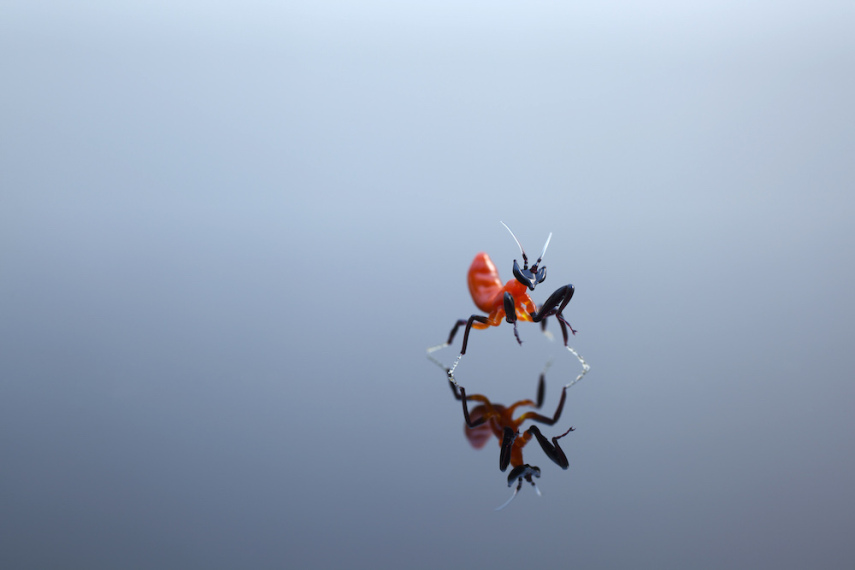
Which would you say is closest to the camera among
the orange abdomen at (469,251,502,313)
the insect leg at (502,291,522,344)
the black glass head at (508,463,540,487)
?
the black glass head at (508,463,540,487)

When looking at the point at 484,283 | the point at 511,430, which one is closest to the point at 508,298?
the point at 484,283

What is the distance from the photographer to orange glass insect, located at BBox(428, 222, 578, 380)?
53.8 inches

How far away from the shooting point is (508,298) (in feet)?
4.45

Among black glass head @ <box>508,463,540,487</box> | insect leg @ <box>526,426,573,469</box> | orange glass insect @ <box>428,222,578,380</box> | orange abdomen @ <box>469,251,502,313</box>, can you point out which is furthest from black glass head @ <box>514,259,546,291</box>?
black glass head @ <box>508,463,540,487</box>

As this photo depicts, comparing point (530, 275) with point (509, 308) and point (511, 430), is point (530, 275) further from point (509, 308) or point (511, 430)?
point (511, 430)

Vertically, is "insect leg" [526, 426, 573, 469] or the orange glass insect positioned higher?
the orange glass insect

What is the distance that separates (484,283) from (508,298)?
18cm

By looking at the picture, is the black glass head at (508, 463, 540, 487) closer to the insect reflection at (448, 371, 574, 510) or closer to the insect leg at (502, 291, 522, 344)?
the insect reflection at (448, 371, 574, 510)

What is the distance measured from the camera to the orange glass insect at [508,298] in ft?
4.48

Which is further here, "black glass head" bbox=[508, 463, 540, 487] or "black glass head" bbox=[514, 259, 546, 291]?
"black glass head" bbox=[514, 259, 546, 291]

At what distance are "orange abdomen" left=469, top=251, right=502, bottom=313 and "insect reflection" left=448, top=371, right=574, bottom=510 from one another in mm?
245

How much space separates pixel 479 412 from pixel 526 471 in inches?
8.6

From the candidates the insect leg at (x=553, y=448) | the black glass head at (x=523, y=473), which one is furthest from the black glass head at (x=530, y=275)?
the black glass head at (x=523, y=473)

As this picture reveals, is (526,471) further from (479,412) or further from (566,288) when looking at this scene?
(566,288)
